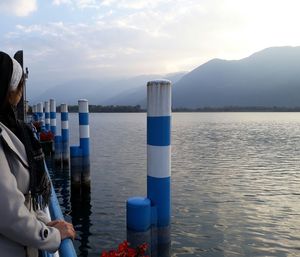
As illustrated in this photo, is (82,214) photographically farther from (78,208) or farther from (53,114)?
(53,114)

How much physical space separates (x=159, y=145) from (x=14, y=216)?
2.35 meters

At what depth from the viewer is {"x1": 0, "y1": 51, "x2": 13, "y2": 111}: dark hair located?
1.90 metres

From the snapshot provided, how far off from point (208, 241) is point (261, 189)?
6675 mm

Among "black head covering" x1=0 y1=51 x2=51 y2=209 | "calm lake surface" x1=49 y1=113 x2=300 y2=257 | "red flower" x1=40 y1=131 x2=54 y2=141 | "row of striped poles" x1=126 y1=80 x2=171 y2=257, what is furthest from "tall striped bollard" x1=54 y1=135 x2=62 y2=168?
"black head covering" x1=0 y1=51 x2=51 y2=209

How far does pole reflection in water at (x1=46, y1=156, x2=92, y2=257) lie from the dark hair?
664cm

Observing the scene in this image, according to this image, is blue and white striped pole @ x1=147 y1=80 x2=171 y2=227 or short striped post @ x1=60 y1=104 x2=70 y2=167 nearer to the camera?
blue and white striped pole @ x1=147 y1=80 x2=171 y2=227

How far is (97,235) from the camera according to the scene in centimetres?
885

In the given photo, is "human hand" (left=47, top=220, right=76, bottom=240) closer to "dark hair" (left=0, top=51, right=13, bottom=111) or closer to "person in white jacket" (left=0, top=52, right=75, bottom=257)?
"person in white jacket" (left=0, top=52, right=75, bottom=257)

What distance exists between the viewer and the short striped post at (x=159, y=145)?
3.85m

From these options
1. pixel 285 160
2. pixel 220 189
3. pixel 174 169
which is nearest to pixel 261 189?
pixel 220 189

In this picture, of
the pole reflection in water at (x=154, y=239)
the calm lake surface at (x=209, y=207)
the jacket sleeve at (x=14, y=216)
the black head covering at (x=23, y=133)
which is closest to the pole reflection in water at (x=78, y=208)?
the calm lake surface at (x=209, y=207)

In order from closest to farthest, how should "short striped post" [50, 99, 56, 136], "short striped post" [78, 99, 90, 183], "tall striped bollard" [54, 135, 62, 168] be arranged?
1. "short striped post" [78, 99, 90, 183]
2. "tall striped bollard" [54, 135, 62, 168]
3. "short striped post" [50, 99, 56, 136]

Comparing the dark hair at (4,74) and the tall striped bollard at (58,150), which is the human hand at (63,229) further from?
the tall striped bollard at (58,150)

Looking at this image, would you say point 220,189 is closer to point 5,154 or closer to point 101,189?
point 101,189
